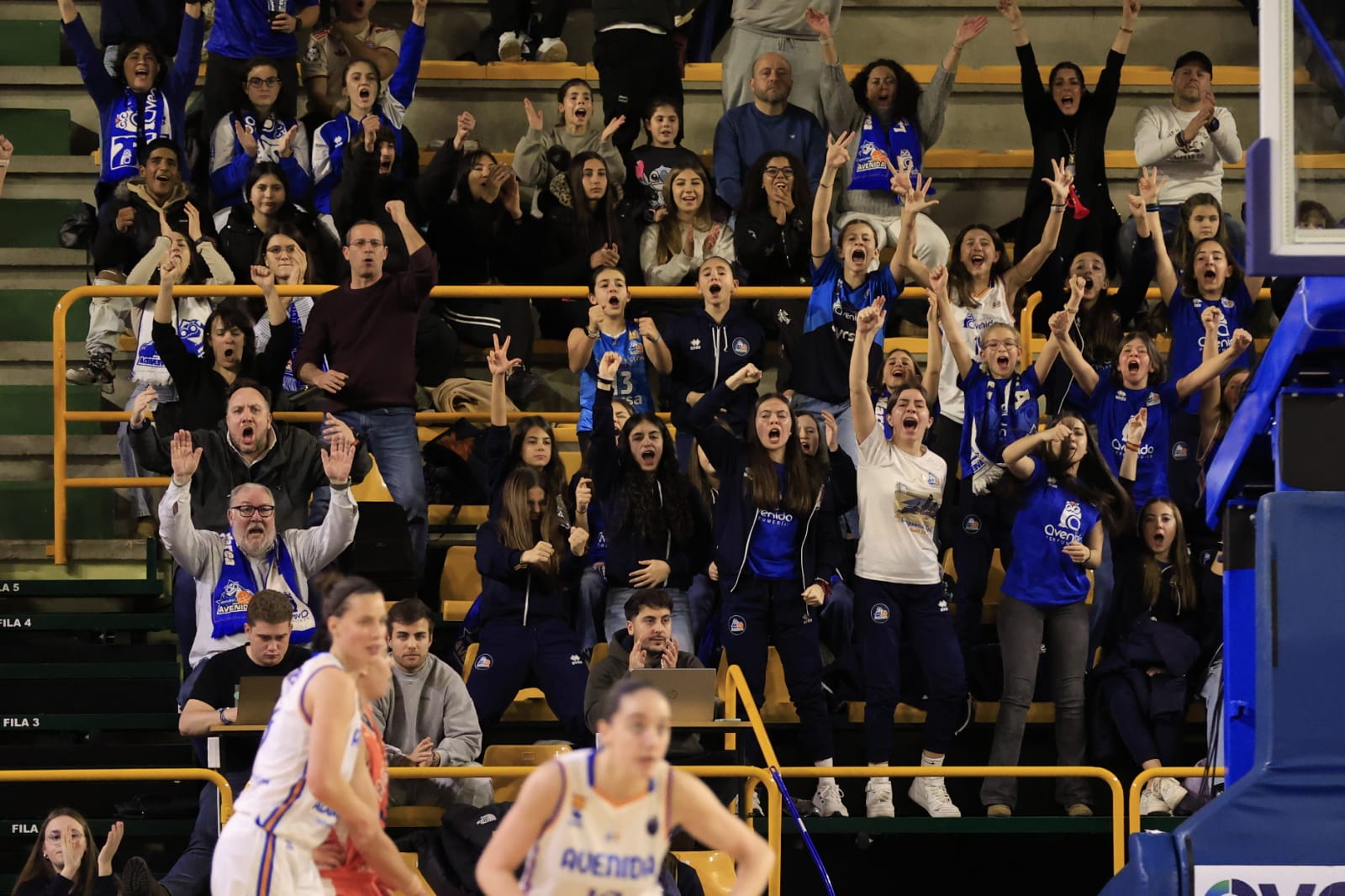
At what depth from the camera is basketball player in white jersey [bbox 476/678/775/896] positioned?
227 inches

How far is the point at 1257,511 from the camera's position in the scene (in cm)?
668

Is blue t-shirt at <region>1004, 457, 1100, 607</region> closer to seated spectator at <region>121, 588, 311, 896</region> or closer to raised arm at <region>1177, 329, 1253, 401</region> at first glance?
raised arm at <region>1177, 329, 1253, 401</region>

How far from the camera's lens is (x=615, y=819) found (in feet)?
19.3

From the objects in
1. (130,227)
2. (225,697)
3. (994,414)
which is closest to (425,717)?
(225,697)

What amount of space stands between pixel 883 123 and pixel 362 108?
10.6ft

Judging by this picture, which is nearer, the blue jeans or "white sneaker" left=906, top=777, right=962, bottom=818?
"white sneaker" left=906, top=777, right=962, bottom=818

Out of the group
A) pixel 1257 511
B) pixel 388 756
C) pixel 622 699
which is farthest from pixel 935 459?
pixel 622 699

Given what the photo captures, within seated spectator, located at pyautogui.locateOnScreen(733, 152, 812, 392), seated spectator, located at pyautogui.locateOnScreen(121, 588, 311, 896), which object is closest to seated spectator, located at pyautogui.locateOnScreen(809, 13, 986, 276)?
seated spectator, located at pyautogui.locateOnScreen(733, 152, 812, 392)

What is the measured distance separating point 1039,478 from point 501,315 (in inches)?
144

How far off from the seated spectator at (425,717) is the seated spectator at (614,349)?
204 cm

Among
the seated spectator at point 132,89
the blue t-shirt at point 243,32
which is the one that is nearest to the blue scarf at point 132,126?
the seated spectator at point 132,89

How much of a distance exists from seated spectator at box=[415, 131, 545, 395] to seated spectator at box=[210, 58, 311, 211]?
913 mm

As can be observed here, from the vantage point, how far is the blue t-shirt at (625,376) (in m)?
11.4

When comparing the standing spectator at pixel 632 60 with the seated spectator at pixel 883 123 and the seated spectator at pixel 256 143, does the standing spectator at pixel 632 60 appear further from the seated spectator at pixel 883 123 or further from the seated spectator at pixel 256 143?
the seated spectator at pixel 256 143
